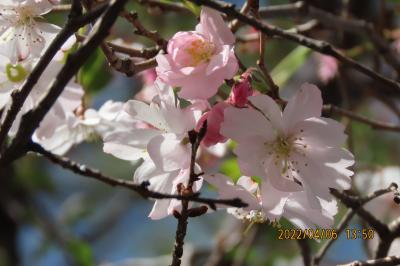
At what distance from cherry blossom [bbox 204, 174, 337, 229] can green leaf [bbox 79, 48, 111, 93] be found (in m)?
0.57

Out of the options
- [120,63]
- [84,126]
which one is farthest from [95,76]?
[120,63]

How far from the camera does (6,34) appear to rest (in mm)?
924

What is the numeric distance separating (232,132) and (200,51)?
11 cm

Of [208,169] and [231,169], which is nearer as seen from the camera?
[208,169]

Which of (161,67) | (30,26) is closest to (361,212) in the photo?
(161,67)

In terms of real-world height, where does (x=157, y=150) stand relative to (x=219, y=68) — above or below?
below

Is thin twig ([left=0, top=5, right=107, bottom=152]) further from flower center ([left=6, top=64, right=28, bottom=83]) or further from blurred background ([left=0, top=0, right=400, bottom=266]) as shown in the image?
blurred background ([left=0, top=0, right=400, bottom=266])

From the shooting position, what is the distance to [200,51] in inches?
31.1

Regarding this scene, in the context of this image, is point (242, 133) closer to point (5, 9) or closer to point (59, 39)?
point (59, 39)

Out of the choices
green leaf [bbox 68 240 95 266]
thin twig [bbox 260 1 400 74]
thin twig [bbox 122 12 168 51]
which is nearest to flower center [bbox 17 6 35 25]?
thin twig [bbox 122 12 168 51]

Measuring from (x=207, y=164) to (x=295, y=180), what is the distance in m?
0.39
